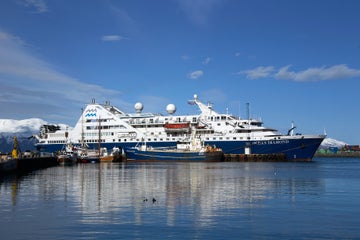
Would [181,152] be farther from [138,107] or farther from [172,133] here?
[138,107]

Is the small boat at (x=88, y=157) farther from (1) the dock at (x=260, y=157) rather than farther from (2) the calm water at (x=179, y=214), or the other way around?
(2) the calm water at (x=179, y=214)

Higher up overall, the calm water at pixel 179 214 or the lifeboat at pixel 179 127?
the lifeboat at pixel 179 127

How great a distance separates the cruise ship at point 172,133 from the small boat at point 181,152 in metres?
3.04

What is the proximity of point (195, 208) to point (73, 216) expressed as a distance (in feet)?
16.8

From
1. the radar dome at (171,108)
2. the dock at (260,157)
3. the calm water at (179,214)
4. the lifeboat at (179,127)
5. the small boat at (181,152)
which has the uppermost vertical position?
the radar dome at (171,108)

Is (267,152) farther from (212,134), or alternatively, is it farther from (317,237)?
(317,237)

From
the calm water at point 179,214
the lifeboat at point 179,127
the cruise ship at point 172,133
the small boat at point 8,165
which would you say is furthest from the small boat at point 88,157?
the calm water at point 179,214

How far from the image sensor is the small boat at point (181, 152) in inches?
3317

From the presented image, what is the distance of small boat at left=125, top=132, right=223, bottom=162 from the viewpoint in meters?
84.2

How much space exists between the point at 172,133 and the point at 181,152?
8.60m

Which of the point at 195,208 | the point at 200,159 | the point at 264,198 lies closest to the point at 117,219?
the point at 195,208

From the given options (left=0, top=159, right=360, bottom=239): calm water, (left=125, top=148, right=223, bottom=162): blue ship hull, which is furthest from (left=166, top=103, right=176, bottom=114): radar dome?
(left=0, top=159, right=360, bottom=239): calm water

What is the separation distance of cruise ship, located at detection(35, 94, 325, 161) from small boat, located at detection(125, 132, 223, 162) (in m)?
3.04

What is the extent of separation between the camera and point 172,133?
3730 inches
